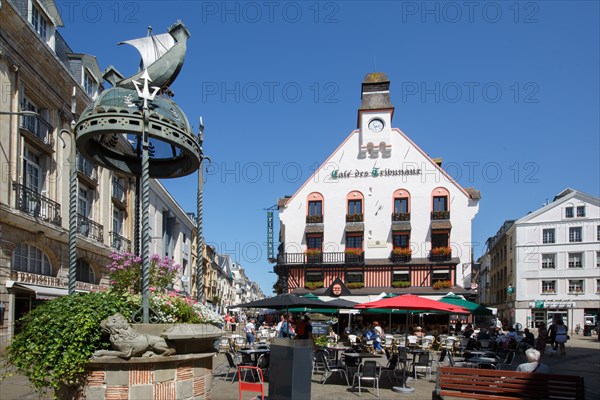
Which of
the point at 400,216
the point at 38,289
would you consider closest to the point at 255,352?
the point at 38,289

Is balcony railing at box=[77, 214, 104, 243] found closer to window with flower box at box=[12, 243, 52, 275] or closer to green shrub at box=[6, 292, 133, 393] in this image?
window with flower box at box=[12, 243, 52, 275]

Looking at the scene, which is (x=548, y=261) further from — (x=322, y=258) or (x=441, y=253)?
(x=322, y=258)

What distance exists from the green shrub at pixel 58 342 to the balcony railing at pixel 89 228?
64.3 feet

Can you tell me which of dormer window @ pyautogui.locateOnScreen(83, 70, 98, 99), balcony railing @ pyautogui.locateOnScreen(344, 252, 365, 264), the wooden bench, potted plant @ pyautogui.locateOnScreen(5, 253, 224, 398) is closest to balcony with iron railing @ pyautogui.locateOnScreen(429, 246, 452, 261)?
balcony railing @ pyautogui.locateOnScreen(344, 252, 365, 264)

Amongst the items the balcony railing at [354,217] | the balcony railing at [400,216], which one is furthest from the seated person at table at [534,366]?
the balcony railing at [354,217]

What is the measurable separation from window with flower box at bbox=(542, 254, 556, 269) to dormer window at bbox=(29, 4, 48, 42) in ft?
151

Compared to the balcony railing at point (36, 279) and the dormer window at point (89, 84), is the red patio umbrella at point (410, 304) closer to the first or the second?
the balcony railing at point (36, 279)

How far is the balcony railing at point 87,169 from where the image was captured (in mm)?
25656

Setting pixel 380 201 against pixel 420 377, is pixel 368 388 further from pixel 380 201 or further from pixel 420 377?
pixel 380 201

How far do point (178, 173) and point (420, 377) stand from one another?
8937 mm

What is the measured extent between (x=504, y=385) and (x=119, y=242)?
86.2 feet

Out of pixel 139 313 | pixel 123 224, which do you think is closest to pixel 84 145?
pixel 139 313

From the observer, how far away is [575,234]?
49.8 meters

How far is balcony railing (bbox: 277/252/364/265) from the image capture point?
38.4m
